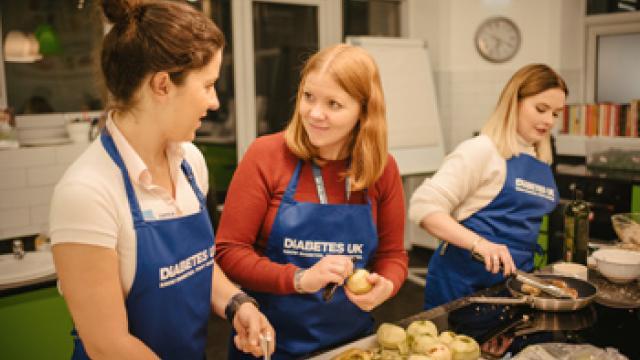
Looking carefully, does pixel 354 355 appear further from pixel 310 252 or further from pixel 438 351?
pixel 310 252

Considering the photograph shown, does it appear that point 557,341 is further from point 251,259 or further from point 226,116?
point 226,116

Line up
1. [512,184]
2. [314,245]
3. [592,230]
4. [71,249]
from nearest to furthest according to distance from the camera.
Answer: [71,249] → [314,245] → [512,184] → [592,230]

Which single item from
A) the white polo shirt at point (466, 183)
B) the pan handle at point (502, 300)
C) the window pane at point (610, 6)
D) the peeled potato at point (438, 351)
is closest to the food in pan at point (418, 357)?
the peeled potato at point (438, 351)

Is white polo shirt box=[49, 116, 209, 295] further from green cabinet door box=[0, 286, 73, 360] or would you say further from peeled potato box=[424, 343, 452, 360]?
green cabinet door box=[0, 286, 73, 360]

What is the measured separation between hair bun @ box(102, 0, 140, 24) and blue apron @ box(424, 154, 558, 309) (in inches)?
60.3

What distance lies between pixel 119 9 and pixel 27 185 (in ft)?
8.31

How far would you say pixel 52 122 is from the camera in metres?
3.73

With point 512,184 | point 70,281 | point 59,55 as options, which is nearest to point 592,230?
point 512,184

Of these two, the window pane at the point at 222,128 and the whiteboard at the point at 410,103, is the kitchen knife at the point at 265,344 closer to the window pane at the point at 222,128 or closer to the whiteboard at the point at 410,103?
the window pane at the point at 222,128

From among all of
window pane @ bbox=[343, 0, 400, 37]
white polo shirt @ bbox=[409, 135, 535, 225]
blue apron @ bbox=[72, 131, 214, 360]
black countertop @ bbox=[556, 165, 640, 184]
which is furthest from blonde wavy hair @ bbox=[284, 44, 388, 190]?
window pane @ bbox=[343, 0, 400, 37]

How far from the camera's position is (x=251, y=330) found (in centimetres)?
141

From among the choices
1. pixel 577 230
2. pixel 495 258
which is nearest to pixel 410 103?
pixel 577 230

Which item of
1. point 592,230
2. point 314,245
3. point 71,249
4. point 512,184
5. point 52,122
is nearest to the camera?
point 71,249

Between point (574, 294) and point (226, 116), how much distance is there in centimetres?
360
